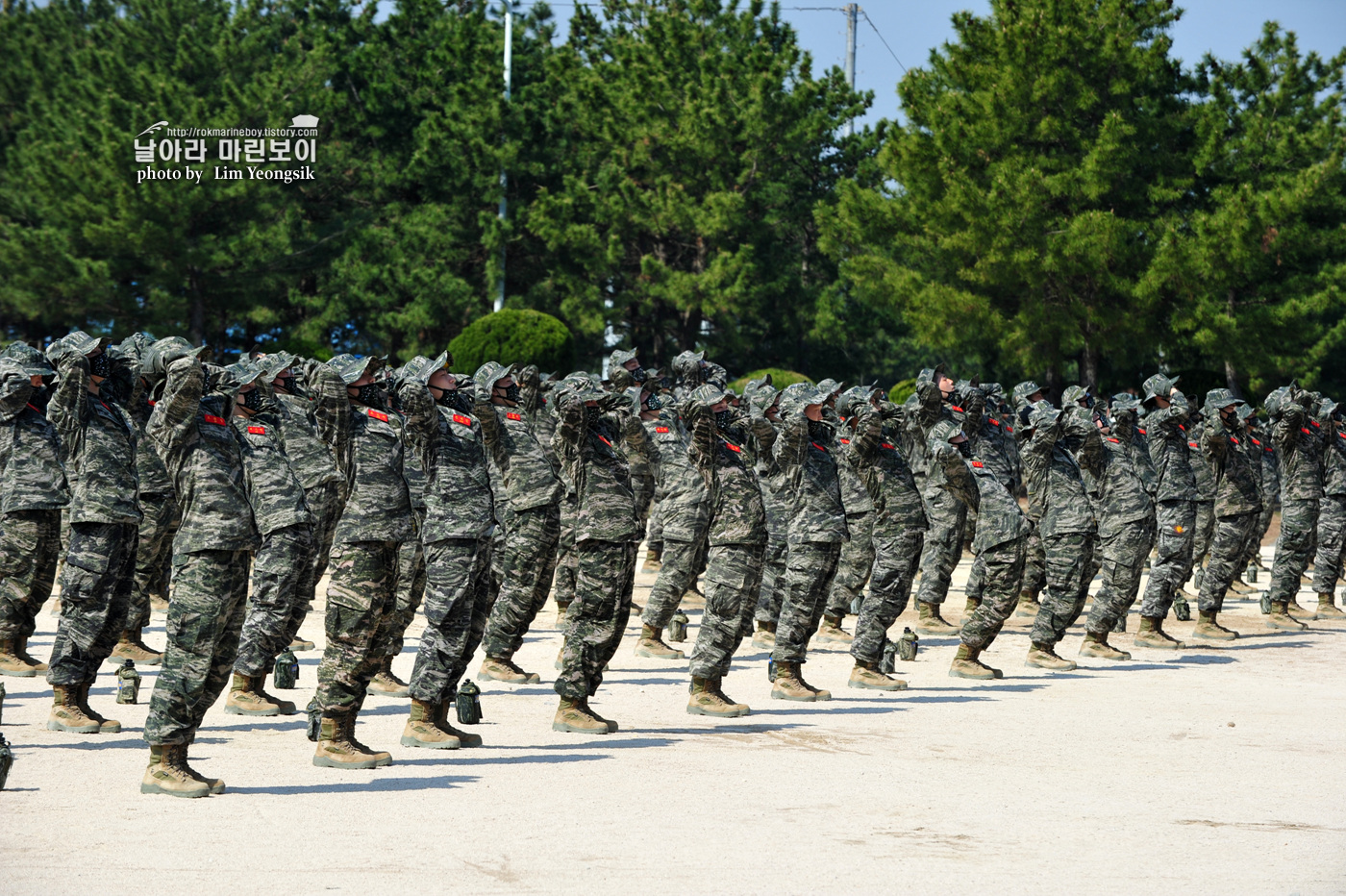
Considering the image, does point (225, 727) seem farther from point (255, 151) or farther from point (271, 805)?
point (255, 151)

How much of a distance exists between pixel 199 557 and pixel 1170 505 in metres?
10.3

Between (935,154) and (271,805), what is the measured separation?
28.2m

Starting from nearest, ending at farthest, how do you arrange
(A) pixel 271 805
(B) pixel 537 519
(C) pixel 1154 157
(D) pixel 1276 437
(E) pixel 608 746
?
(A) pixel 271 805, (E) pixel 608 746, (B) pixel 537 519, (D) pixel 1276 437, (C) pixel 1154 157

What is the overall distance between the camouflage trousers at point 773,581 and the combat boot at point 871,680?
80.3 inches

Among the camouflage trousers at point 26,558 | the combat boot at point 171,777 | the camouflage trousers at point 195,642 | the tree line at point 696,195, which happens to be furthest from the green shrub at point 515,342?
the combat boot at point 171,777

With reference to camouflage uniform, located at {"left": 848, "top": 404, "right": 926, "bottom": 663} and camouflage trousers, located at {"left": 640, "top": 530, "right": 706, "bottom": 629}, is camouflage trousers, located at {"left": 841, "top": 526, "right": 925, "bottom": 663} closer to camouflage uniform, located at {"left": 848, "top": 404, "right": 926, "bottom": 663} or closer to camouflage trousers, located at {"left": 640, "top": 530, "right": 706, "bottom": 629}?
camouflage uniform, located at {"left": 848, "top": 404, "right": 926, "bottom": 663}

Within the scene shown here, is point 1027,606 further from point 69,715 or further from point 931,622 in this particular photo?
point 69,715

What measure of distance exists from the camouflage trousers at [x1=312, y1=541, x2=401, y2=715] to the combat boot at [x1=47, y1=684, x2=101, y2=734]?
1.68 meters

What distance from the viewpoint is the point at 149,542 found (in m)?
11.7

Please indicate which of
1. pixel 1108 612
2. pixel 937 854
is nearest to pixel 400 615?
pixel 937 854

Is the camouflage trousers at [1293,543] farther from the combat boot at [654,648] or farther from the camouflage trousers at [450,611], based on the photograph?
the camouflage trousers at [450,611]

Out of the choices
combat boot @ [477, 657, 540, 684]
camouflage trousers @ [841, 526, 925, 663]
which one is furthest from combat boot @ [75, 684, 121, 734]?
camouflage trousers @ [841, 526, 925, 663]

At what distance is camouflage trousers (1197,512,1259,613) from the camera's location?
15336 millimetres

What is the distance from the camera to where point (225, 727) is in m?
9.30
